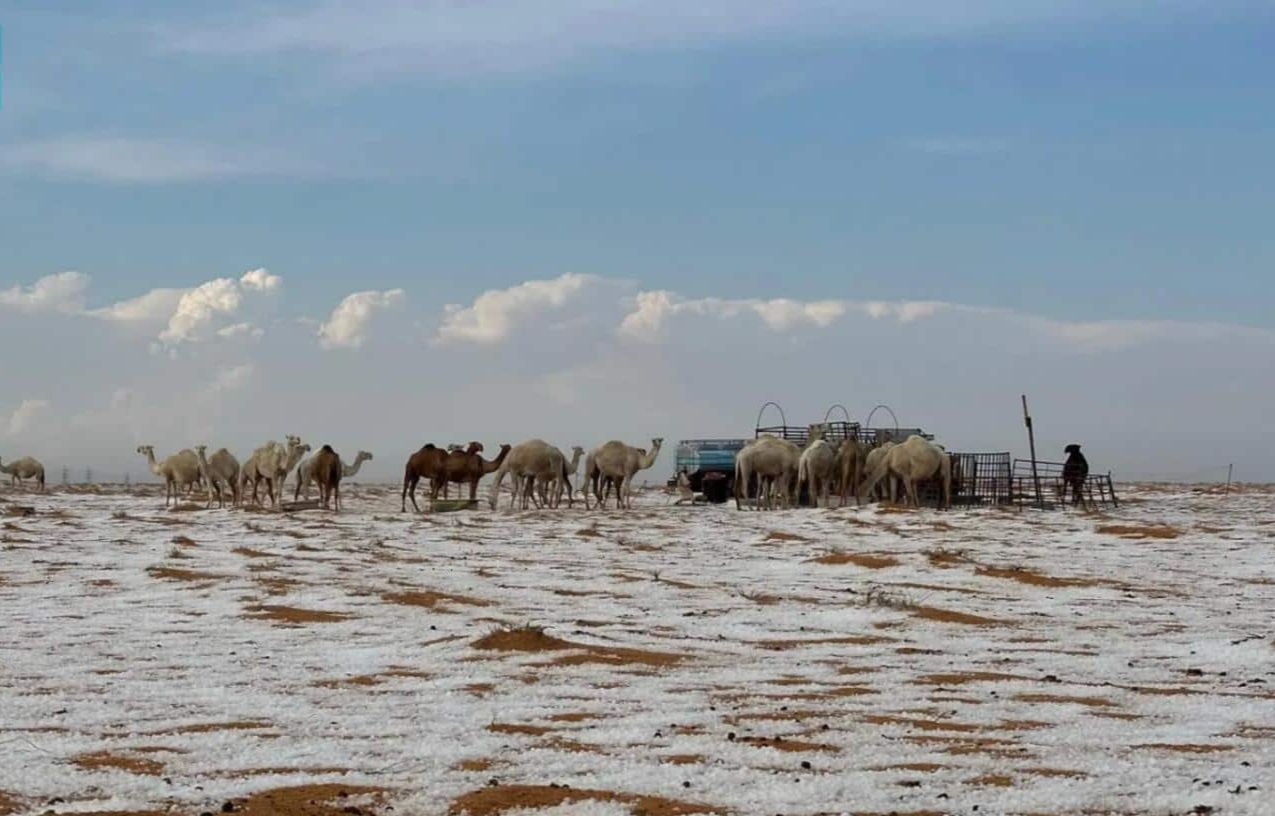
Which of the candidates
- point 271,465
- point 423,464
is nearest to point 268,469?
point 271,465

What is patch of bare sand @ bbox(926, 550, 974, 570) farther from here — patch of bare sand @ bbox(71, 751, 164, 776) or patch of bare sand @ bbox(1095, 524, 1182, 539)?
patch of bare sand @ bbox(71, 751, 164, 776)

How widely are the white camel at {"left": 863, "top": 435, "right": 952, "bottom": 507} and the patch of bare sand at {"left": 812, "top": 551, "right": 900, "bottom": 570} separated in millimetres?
19770

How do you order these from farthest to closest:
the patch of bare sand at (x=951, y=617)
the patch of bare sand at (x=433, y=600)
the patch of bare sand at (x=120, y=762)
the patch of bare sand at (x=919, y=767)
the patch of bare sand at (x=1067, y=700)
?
the patch of bare sand at (x=433, y=600) < the patch of bare sand at (x=951, y=617) < the patch of bare sand at (x=1067, y=700) < the patch of bare sand at (x=120, y=762) < the patch of bare sand at (x=919, y=767)

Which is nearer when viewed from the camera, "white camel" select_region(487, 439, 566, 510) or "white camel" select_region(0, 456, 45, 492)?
"white camel" select_region(487, 439, 566, 510)

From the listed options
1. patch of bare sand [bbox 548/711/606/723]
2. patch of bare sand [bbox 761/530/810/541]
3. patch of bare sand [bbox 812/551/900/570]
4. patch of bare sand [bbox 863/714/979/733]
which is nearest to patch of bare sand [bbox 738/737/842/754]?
patch of bare sand [bbox 863/714/979/733]

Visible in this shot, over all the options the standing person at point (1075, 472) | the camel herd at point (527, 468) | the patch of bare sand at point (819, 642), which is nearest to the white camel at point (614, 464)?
the camel herd at point (527, 468)

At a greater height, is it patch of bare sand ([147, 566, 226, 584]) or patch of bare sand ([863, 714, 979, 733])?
patch of bare sand ([147, 566, 226, 584])

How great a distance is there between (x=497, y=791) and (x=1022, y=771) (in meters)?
2.42

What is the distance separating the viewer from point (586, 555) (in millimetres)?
22156

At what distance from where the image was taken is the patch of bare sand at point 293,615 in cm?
1340

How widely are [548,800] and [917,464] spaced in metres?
34.8

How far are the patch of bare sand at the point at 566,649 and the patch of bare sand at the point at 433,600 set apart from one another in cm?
307

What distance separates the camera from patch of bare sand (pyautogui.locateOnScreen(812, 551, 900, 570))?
1891 centimetres

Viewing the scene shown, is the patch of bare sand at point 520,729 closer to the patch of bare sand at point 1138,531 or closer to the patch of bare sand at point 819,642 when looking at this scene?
the patch of bare sand at point 819,642
